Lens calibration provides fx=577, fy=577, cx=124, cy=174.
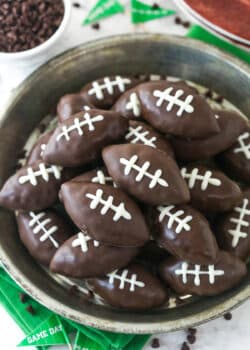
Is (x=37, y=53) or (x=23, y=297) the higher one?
(x=37, y=53)

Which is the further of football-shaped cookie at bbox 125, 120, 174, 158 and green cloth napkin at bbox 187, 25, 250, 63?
green cloth napkin at bbox 187, 25, 250, 63

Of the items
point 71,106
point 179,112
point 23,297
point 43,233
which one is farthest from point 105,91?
point 23,297

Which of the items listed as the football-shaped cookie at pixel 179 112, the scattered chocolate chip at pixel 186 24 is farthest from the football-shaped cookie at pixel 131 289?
the scattered chocolate chip at pixel 186 24

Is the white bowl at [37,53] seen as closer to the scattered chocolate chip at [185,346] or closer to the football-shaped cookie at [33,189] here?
the football-shaped cookie at [33,189]

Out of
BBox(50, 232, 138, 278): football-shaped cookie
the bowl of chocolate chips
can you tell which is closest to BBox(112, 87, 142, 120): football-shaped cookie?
the bowl of chocolate chips

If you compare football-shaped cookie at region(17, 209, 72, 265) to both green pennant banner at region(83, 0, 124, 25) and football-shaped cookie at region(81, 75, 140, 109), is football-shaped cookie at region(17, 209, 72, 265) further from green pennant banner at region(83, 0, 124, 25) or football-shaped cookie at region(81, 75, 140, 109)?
green pennant banner at region(83, 0, 124, 25)

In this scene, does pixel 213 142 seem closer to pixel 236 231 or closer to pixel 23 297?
pixel 236 231
